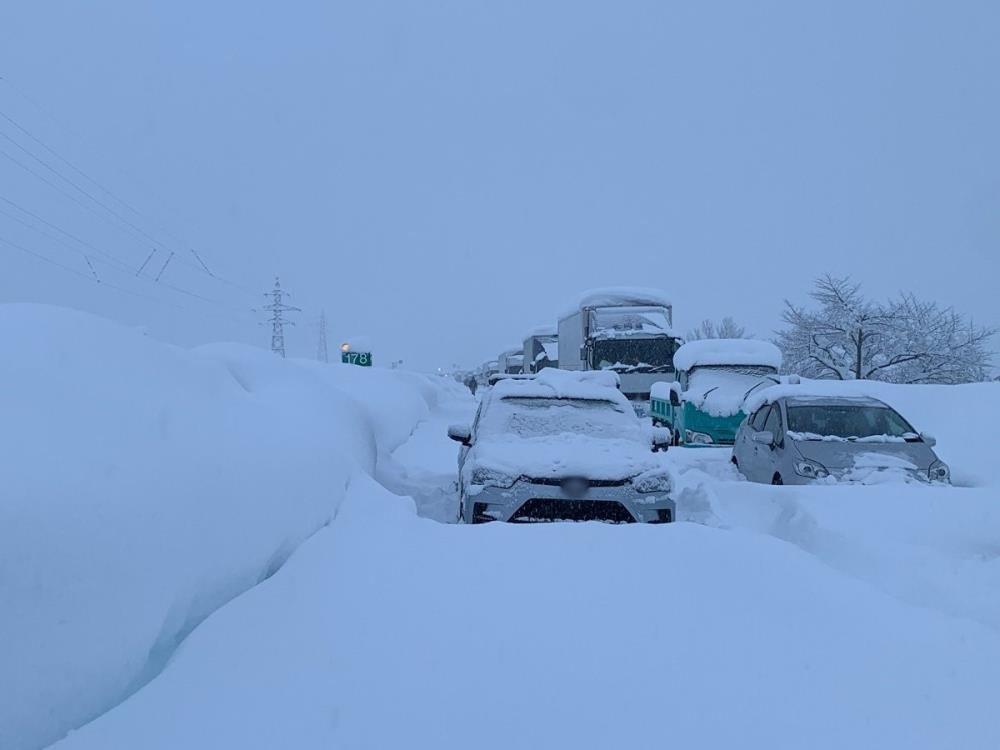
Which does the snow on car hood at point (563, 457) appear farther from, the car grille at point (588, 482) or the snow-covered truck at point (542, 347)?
the snow-covered truck at point (542, 347)

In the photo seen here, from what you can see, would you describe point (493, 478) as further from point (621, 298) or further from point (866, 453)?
point (621, 298)

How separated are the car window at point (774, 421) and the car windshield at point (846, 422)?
19cm

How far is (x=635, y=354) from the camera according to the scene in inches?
811

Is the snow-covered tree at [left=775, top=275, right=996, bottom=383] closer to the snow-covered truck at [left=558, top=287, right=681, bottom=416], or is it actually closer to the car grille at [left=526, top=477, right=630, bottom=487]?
the snow-covered truck at [left=558, top=287, right=681, bottom=416]

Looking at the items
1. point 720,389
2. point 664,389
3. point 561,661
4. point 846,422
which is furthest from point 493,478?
point 664,389

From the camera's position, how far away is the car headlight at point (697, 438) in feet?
46.1

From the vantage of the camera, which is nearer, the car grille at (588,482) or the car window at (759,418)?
the car grille at (588,482)

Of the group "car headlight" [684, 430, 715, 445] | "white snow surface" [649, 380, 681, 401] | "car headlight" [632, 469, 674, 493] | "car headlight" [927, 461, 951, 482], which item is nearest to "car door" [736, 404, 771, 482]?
"car headlight" [927, 461, 951, 482]

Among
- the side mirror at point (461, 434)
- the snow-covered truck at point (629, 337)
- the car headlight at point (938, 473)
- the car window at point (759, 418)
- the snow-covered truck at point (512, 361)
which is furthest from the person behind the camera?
the snow-covered truck at point (512, 361)

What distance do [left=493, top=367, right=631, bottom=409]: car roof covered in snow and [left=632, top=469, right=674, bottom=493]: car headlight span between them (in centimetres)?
150

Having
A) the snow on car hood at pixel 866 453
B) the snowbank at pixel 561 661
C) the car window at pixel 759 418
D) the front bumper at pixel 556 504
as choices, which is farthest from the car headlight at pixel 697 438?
the snowbank at pixel 561 661

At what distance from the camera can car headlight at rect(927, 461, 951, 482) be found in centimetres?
759

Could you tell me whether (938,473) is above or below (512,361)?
below

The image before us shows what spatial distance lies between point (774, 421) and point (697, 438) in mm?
4877
